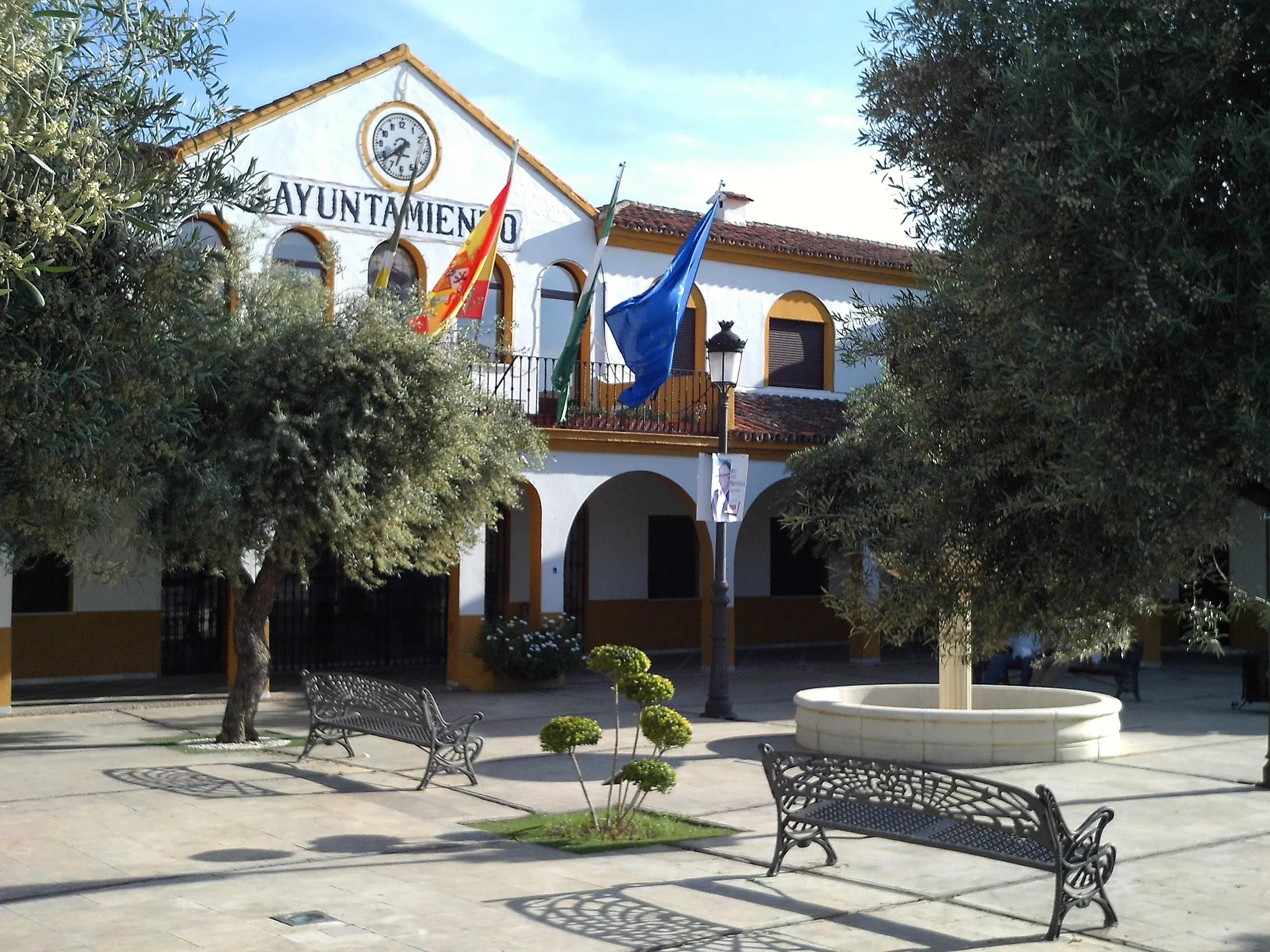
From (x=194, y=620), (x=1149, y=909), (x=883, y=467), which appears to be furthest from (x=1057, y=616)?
(x=194, y=620)

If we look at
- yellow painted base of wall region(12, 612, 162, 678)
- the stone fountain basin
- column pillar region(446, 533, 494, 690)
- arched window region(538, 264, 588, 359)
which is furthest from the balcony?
the stone fountain basin

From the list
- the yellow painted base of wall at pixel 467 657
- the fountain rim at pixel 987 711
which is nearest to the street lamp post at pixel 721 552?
the fountain rim at pixel 987 711

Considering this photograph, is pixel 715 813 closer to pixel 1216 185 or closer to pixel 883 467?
pixel 883 467

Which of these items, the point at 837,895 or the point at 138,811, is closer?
the point at 837,895

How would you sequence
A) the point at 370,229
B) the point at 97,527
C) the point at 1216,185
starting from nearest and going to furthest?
the point at 1216,185
the point at 97,527
the point at 370,229

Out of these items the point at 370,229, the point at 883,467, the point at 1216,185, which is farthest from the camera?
the point at 370,229

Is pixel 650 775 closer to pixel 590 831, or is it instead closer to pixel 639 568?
pixel 590 831

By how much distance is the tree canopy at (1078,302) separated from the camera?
4.95 meters

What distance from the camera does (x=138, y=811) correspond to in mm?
9797

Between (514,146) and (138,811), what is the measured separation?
11.6 metres

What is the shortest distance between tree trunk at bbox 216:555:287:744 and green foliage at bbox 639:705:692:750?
548 centimetres

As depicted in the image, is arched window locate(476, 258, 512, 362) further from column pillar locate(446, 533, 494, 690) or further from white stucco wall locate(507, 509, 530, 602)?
white stucco wall locate(507, 509, 530, 602)

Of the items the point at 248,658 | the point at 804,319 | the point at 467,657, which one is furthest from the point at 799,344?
the point at 248,658

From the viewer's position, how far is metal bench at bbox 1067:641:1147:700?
1680 centimetres
